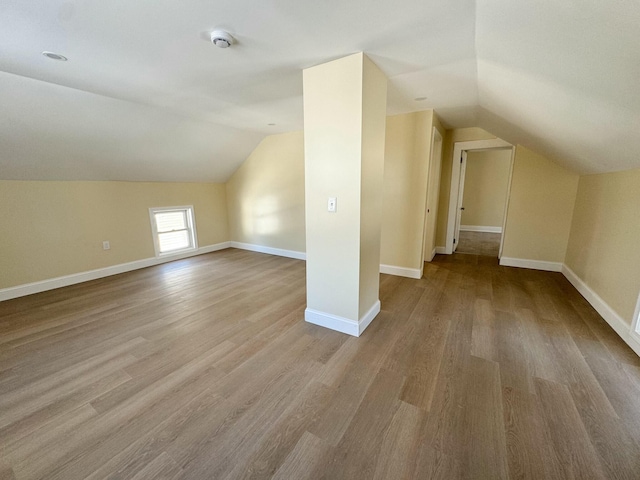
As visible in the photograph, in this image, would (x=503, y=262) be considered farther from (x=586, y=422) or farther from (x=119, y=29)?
(x=119, y=29)

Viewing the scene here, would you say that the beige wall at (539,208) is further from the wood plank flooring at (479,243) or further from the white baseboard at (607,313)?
the wood plank flooring at (479,243)

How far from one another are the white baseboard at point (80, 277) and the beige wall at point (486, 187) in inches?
289

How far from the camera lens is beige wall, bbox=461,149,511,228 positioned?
6961 millimetres

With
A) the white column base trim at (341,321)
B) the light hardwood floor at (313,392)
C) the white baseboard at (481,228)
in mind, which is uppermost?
the white baseboard at (481,228)

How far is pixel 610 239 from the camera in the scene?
265 cm

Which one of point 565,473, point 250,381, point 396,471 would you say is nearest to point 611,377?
point 565,473

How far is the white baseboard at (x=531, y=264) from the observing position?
3944mm

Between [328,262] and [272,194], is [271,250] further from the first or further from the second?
[328,262]

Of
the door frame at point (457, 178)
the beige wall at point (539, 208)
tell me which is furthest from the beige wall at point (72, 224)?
the beige wall at point (539, 208)

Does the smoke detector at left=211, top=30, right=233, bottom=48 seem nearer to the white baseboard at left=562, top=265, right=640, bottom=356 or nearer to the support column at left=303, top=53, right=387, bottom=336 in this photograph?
the support column at left=303, top=53, right=387, bottom=336

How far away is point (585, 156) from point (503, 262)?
82.1 inches

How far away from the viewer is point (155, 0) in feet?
4.29

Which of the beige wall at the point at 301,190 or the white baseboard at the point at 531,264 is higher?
the beige wall at the point at 301,190

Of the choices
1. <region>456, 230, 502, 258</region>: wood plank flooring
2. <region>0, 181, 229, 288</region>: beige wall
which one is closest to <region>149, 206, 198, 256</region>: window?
<region>0, 181, 229, 288</region>: beige wall
